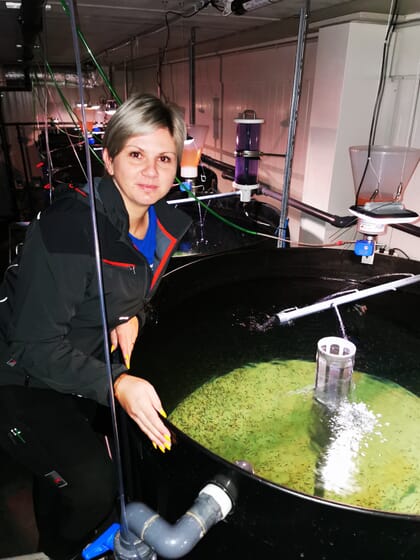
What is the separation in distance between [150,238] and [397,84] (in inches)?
86.3

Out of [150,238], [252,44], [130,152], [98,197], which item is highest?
[252,44]

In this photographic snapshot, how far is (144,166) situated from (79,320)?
0.49 m

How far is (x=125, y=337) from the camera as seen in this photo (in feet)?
4.56

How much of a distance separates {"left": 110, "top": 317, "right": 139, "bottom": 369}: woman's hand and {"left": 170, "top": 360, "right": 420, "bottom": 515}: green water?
0.55 metres

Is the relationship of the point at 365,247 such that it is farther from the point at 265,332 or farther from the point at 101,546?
the point at 101,546

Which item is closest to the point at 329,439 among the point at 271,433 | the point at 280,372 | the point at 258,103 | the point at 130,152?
the point at 271,433

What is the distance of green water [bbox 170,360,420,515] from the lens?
148 centimetres

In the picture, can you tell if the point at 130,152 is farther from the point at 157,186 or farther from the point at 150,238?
the point at 150,238

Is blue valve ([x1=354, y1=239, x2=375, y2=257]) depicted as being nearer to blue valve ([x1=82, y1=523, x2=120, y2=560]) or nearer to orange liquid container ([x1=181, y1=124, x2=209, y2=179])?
orange liquid container ([x1=181, y1=124, x2=209, y2=179])

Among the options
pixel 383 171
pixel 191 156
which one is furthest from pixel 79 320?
pixel 191 156

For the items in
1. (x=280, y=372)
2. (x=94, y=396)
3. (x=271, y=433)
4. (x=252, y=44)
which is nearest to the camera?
(x=94, y=396)

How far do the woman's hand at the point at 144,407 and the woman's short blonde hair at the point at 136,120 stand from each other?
0.65 metres

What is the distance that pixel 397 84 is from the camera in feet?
8.69

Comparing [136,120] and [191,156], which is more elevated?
[136,120]
